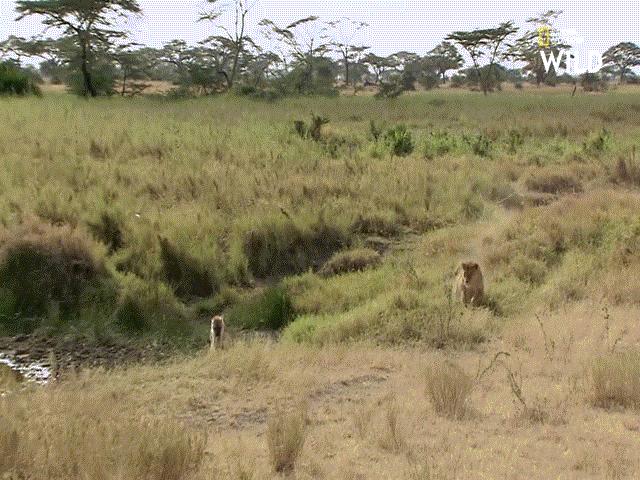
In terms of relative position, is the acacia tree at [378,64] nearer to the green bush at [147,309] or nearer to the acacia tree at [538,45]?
the acacia tree at [538,45]

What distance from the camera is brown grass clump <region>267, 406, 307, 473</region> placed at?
3.20 meters

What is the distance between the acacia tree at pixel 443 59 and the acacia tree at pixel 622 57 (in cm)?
1347

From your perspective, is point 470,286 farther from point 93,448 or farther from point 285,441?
point 93,448

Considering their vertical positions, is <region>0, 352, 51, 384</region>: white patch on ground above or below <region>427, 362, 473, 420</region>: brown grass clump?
below

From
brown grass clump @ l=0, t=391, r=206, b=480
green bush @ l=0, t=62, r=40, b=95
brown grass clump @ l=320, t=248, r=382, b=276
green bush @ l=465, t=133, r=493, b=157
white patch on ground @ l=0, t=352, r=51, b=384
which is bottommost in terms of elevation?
white patch on ground @ l=0, t=352, r=51, b=384

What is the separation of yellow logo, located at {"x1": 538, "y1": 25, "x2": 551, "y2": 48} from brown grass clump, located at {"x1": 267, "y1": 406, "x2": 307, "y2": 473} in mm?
47455

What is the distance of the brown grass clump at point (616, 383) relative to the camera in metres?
3.92

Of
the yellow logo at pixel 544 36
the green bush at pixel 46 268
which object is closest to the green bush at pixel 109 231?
the green bush at pixel 46 268

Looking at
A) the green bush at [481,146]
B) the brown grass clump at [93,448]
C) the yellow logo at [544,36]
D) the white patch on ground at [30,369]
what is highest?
the yellow logo at [544,36]

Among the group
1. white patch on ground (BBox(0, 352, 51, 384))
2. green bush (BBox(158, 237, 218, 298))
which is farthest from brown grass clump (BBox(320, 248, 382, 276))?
white patch on ground (BBox(0, 352, 51, 384))

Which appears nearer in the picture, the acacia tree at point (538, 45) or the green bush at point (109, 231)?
the green bush at point (109, 231)

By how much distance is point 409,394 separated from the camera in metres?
4.27

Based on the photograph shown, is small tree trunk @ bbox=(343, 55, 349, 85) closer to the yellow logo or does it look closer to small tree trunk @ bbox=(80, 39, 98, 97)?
the yellow logo

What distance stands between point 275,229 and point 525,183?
571 centimetres
